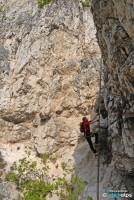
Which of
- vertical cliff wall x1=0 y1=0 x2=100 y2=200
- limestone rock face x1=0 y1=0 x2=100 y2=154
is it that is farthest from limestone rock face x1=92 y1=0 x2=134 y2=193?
limestone rock face x1=0 y1=0 x2=100 y2=154

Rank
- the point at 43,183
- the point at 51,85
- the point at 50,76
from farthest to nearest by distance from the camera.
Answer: the point at 50,76
the point at 51,85
the point at 43,183

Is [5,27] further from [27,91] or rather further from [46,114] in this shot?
[46,114]

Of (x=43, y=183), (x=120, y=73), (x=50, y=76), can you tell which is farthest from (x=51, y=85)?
(x=120, y=73)

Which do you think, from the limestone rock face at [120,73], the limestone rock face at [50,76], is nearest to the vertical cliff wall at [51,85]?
the limestone rock face at [50,76]

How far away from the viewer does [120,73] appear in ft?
14.2

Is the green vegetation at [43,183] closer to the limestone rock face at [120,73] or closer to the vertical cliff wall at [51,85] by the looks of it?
the vertical cliff wall at [51,85]

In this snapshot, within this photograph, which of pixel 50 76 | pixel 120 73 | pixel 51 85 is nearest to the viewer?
pixel 120 73

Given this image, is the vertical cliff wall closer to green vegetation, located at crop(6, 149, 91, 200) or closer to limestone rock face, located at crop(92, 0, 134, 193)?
green vegetation, located at crop(6, 149, 91, 200)

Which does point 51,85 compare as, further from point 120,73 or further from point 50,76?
point 120,73

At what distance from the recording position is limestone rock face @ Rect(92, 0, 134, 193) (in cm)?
373

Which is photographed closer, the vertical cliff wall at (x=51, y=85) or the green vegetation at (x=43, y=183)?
the green vegetation at (x=43, y=183)

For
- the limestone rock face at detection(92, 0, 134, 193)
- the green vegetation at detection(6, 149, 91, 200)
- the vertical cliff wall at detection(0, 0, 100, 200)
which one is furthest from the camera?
the vertical cliff wall at detection(0, 0, 100, 200)

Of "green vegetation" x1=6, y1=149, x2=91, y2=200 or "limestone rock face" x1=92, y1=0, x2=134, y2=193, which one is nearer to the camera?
"limestone rock face" x1=92, y1=0, x2=134, y2=193

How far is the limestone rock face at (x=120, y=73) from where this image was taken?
3.73m
